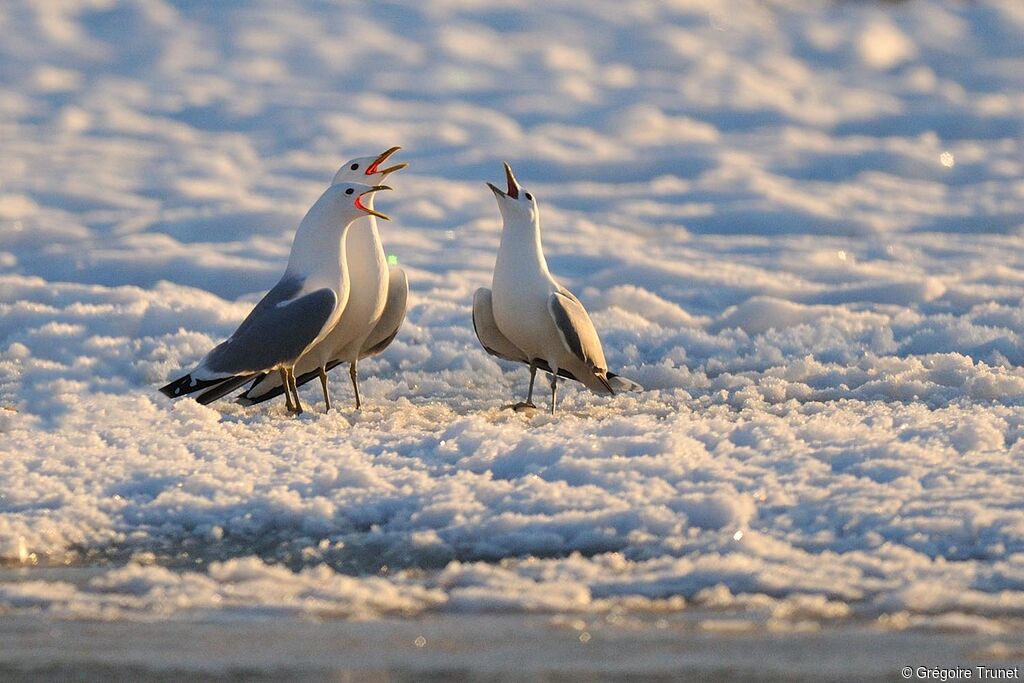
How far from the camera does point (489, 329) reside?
7789mm

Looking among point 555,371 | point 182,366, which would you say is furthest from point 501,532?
point 182,366

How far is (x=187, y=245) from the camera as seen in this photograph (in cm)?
1230

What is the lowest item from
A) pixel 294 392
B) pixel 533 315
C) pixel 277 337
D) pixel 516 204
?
pixel 294 392

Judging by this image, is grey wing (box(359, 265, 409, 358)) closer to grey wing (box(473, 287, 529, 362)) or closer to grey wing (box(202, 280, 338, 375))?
grey wing (box(473, 287, 529, 362))

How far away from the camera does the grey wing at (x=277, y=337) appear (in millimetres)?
7145

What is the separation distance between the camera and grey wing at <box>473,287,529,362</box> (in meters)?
7.77

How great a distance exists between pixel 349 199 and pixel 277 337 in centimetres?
81

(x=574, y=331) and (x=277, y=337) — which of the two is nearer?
(x=277, y=337)

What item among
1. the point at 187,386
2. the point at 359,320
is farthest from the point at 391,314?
the point at 187,386

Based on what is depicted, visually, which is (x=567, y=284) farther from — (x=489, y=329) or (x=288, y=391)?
(x=288, y=391)

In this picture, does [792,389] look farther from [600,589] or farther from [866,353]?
[600,589]

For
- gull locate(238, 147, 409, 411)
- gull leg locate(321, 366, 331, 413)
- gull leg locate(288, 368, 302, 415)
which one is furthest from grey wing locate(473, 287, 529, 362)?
gull leg locate(288, 368, 302, 415)

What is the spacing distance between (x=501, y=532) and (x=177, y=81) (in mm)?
15453

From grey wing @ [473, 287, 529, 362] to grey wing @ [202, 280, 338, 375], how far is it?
2.65ft
